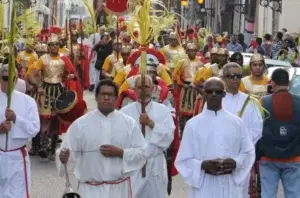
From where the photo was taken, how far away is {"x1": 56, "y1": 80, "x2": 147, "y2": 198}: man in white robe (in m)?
8.91

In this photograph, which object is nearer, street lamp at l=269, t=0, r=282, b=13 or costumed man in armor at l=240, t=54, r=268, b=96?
costumed man in armor at l=240, t=54, r=268, b=96

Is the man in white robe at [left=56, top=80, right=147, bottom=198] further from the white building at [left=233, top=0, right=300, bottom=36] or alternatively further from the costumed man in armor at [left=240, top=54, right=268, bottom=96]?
the white building at [left=233, top=0, right=300, bottom=36]

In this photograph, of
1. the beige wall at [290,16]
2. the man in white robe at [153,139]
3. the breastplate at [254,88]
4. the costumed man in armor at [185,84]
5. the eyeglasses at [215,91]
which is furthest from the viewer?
the beige wall at [290,16]

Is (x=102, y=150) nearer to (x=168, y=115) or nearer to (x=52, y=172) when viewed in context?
(x=168, y=115)

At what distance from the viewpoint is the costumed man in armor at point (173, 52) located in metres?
20.2

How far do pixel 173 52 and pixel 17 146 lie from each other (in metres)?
10.6

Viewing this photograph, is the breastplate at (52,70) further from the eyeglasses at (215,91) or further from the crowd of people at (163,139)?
the eyeglasses at (215,91)

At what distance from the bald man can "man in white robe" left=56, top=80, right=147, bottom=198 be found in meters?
0.45

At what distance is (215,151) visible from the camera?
8.91 m

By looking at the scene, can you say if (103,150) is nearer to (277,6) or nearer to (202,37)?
(202,37)

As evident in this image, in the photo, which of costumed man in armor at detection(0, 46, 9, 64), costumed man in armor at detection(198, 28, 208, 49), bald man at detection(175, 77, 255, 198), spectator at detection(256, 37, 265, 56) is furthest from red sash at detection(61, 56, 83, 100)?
spectator at detection(256, 37, 265, 56)

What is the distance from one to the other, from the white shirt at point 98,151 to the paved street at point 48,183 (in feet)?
13.9

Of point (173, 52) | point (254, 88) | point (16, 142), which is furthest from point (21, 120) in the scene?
point (173, 52)

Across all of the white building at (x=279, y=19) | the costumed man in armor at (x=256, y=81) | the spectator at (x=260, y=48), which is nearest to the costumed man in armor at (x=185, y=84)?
the costumed man in armor at (x=256, y=81)
